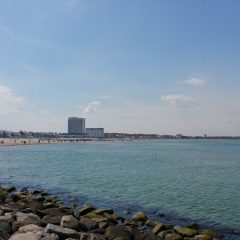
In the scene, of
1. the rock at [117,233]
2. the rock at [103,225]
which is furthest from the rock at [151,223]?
the rock at [117,233]

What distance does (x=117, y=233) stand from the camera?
1529cm

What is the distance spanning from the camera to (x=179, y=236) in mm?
15906

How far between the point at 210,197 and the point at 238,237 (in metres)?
10.0

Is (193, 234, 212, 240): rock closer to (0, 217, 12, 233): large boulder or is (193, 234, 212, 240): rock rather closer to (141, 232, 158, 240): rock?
(141, 232, 158, 240): rock

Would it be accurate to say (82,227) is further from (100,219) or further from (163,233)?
(163,233)

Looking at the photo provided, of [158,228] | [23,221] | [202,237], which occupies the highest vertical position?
[23,221]

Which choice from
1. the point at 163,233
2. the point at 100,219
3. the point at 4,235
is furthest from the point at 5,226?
the point at 163,233

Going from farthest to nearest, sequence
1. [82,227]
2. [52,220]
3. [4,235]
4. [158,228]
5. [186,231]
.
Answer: [158,228] → [186,231] → [52,220] → [82,227] → [4,235]

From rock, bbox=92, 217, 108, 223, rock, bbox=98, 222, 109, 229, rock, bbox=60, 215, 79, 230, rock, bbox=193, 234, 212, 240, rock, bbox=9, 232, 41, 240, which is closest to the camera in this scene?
rock, bbox=9, 232, 41, 240

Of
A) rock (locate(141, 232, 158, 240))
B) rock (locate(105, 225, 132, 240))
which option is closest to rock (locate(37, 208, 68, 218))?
rock (locate(105, 225, 132, 240))

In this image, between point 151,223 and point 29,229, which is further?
point 151,223

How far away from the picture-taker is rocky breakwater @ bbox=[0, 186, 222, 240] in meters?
13.6

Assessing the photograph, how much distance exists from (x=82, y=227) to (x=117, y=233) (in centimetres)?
159

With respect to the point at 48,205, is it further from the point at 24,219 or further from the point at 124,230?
the point at 124,230
